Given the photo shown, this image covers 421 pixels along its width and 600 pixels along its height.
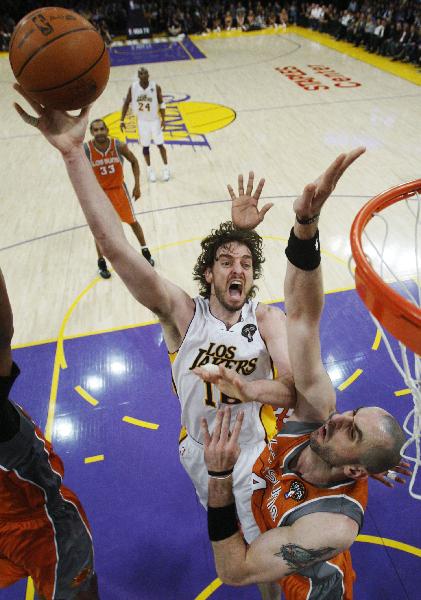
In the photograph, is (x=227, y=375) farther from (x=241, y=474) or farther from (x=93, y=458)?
(x=93, y=458)

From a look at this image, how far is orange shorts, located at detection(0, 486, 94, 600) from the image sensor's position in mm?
2256

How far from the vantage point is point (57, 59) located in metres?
2.29

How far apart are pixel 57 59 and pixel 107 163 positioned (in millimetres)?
2894

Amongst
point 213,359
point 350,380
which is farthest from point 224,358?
point 350,380

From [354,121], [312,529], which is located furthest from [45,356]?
→ [354,121]

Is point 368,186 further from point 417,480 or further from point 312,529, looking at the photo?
point 312,529

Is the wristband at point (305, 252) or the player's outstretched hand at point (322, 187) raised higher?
the player's outstretched hand at point (322, 187)

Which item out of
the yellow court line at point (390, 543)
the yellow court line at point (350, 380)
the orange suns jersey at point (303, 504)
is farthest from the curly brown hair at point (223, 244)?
the yellow court line at point (390, 543)

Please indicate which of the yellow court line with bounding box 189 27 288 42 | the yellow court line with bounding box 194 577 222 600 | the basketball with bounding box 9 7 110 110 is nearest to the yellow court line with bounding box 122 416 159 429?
the yellow court line with bounding box 194 577 222 600

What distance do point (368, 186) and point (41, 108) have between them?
6.60 m

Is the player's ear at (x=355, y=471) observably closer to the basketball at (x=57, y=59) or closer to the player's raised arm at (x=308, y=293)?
the player's raised arm at (x=308, y=293)

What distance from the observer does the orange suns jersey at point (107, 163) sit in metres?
5.10

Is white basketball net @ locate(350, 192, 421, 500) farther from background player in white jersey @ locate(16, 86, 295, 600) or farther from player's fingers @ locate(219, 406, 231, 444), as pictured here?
player's fingers @ locate(219, 406, 231, 444)

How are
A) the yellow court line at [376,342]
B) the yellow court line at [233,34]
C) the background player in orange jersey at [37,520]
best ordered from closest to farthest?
the background player in orange jersey at [37,520], the yellow court line at [376,342], the yellow court line at [233,34]
